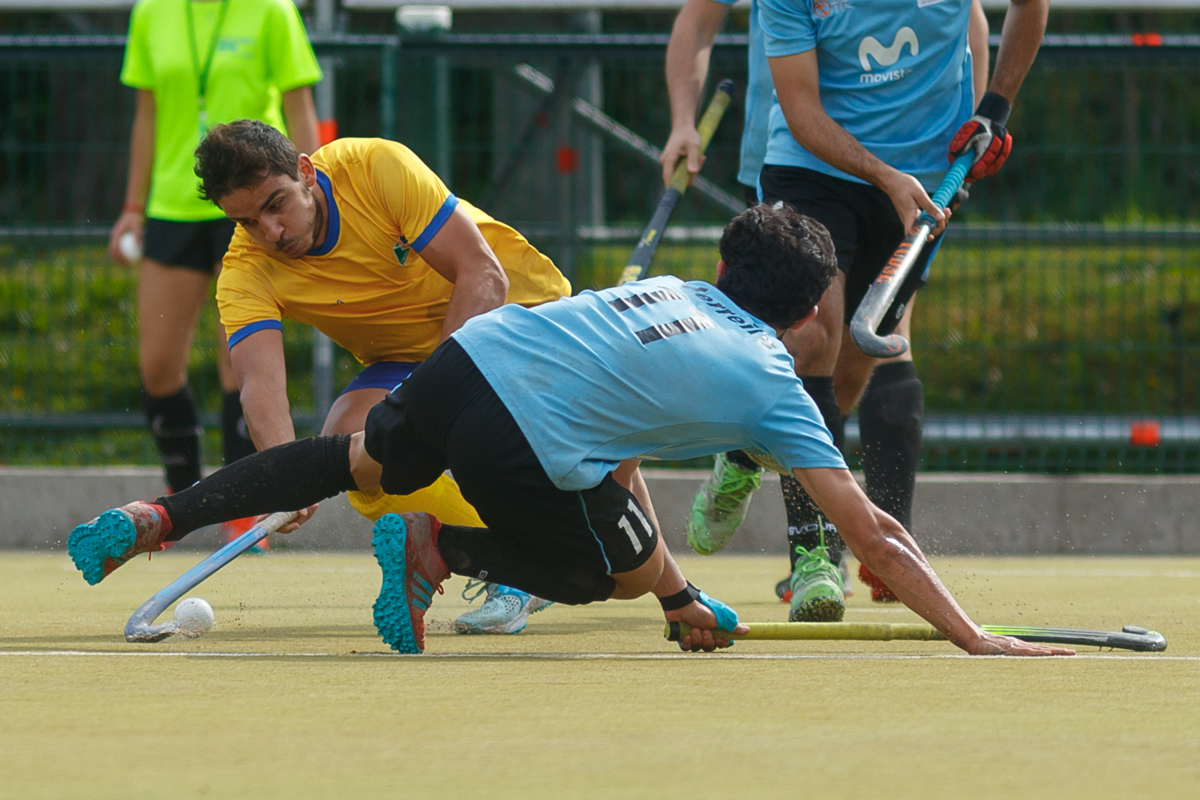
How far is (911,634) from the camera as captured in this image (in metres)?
3.36

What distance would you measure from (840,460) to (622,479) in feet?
2.60

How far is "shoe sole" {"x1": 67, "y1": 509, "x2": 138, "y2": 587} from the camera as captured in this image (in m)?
3.24

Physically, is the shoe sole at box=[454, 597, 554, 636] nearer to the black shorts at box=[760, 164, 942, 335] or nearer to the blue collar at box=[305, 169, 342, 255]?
the blue collar at box=[305, 169, 342, 255]

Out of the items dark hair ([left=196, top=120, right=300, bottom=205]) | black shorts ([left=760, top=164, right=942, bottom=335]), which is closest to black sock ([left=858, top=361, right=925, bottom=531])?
black shorts ([left=760, top=164, right=942, bottom=335])

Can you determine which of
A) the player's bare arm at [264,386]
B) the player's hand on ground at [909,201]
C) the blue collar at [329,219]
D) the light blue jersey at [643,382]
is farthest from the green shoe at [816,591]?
the blue collar at [329,219]

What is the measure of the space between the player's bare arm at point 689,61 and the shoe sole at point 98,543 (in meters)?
1.89

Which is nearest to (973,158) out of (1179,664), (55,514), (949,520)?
(1179,664)

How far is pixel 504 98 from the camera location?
657 cm

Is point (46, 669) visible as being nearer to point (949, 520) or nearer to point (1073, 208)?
point (949, 520)

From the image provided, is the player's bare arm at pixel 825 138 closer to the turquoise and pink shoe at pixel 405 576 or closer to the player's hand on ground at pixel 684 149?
the player's hand on ground at pixel 684 149

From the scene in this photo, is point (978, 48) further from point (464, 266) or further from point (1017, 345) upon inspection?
point (1017, 345)

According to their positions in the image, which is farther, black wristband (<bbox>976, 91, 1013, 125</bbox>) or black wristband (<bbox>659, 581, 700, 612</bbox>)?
black wristband (<bbox>976, 91, 1013, 125</bbox>)

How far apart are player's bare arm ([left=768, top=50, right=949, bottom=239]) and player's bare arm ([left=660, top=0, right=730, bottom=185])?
1.46ft

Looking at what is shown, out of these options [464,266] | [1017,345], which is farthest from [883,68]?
[1017,345]
